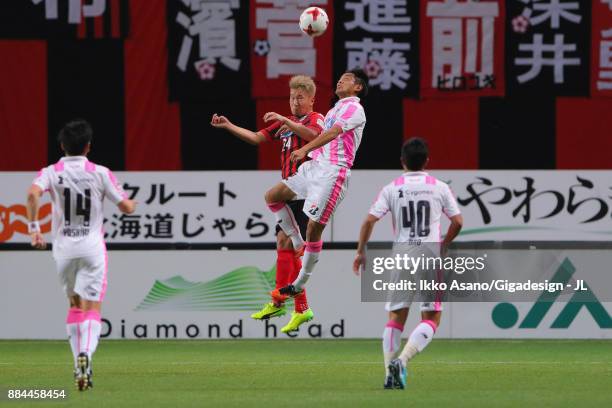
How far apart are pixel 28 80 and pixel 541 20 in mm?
5642

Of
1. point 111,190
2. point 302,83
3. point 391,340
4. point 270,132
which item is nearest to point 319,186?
point 270,132

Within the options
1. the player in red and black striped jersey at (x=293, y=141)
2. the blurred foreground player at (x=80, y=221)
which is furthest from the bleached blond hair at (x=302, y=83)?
the blurred foreground player at (x=80, y=221)

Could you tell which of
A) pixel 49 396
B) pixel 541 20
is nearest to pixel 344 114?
pixel 49 396

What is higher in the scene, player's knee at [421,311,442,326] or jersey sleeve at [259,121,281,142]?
jersey sleeve at [259,121,281,142]

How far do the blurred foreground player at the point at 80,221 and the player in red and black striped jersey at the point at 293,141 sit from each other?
2.13 metres

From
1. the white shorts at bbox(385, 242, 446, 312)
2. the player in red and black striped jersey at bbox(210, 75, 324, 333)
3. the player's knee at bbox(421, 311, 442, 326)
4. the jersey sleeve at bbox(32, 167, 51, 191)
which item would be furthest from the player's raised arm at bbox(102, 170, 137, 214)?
the player's knee at bbox(421, 311, 442, 326)

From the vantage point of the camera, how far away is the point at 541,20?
51.4 feet

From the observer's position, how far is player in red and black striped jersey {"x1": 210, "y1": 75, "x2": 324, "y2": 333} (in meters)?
12.1

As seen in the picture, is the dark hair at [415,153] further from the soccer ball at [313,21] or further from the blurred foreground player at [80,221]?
the soccer ball at [313,21]

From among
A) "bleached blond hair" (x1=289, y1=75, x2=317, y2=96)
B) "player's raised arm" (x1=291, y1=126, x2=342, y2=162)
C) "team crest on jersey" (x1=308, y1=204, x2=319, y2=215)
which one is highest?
"bleached blond hair" (x1=289, y1=75, x2=317, y2=96)

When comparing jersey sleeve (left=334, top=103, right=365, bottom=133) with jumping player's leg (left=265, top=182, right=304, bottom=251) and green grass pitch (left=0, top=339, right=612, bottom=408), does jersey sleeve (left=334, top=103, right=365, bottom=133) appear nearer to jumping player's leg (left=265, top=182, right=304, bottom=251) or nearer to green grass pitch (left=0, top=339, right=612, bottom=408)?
jumping player's leg (left=265, top=182, right=304, bottom=251)

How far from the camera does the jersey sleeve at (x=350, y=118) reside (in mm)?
11852

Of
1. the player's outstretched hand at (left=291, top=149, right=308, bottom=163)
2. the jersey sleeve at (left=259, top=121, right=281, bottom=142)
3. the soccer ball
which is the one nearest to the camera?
the player's outstretched hand at (left=291, top=149, right=308, bottom=163)

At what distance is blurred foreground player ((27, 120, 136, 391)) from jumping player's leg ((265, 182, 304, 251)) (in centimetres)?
Result: 276
